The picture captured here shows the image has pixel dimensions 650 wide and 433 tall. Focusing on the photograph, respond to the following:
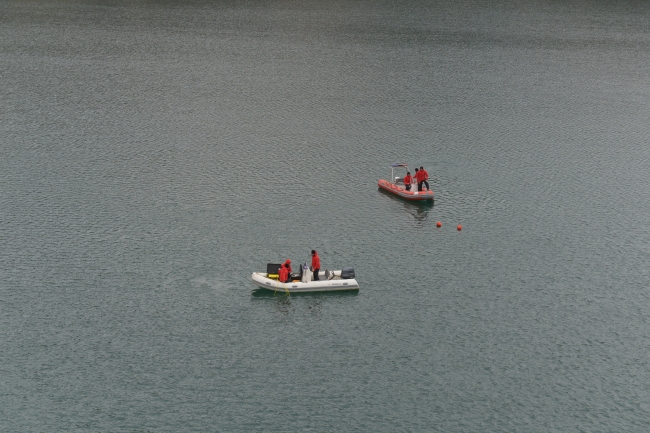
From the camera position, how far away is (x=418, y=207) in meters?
87.1

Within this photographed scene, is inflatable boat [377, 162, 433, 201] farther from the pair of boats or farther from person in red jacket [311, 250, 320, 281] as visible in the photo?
person in red jacket [311, 250, 320, 281]

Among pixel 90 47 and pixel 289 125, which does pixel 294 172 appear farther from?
pixel 90 47

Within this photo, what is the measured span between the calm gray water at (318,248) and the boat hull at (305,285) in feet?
2.47

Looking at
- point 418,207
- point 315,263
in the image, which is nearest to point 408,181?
point 418,207

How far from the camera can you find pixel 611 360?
198ft

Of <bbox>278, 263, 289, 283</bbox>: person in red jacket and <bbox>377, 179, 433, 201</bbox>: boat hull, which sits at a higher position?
<bbox>377, 179, 433, 201</bbox>: boat hull

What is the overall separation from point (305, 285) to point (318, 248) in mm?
8566

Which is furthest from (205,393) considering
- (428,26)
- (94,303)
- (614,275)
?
(428,26)

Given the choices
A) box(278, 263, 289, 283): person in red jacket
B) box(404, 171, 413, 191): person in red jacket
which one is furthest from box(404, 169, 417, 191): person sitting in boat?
box(278, 263, 289, 283): person in red jacket

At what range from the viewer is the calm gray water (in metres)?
55.2

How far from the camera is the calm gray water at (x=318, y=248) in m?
55.2

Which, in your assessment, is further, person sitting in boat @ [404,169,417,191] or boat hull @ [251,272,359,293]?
person sitting in boat @ [404,169,417,191]

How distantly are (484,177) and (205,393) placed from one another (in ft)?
167

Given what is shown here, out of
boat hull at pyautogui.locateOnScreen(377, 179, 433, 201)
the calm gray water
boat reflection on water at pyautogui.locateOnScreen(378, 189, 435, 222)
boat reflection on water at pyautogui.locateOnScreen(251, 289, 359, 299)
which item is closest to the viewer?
the calm gray water
